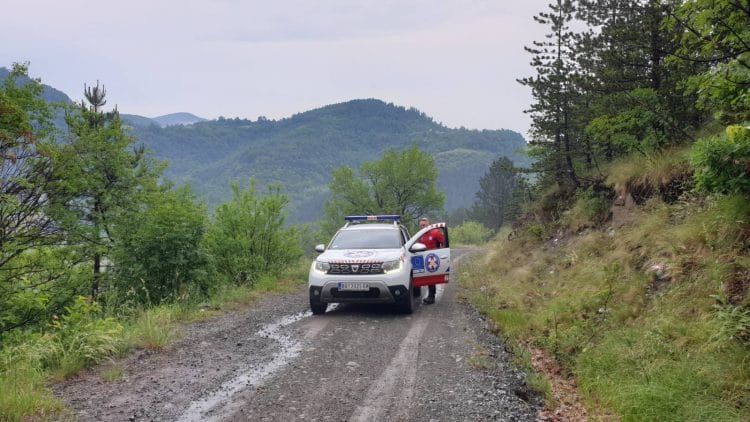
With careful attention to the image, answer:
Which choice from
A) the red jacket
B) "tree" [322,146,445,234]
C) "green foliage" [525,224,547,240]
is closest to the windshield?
the red jacket

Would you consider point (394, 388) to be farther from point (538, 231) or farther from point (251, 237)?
point (251, 237)

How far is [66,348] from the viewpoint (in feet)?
19.4

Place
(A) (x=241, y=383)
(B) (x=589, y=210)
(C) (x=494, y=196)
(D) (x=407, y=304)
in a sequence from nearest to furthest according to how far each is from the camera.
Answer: (A) (x=241, y=383)
(D) (x=407, y=304)
(B) (x=589, y=210)
(C) (x=494, y=196)

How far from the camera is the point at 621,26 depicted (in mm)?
11539

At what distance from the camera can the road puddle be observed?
14.4ft

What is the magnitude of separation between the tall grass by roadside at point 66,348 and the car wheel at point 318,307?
81.6 inches

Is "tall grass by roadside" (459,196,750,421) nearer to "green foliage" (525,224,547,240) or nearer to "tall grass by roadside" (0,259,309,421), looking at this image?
"green foliage" (525,224,547,240)

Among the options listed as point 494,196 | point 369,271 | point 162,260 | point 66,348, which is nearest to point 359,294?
point 369,271

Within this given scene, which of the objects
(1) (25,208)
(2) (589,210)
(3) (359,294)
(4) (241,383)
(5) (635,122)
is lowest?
(4) (241,383)

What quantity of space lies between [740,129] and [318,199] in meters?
170

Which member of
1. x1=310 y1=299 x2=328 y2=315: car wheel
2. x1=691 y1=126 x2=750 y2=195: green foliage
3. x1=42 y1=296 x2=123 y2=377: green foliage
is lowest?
x1=310 y1=299 x2=328 y2=315: car wheel

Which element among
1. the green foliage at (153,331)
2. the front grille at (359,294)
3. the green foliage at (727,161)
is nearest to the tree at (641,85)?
the green foliage at (727,161)

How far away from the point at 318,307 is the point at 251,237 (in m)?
7.63

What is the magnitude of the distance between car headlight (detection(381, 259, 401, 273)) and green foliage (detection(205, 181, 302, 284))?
7.06 meters
